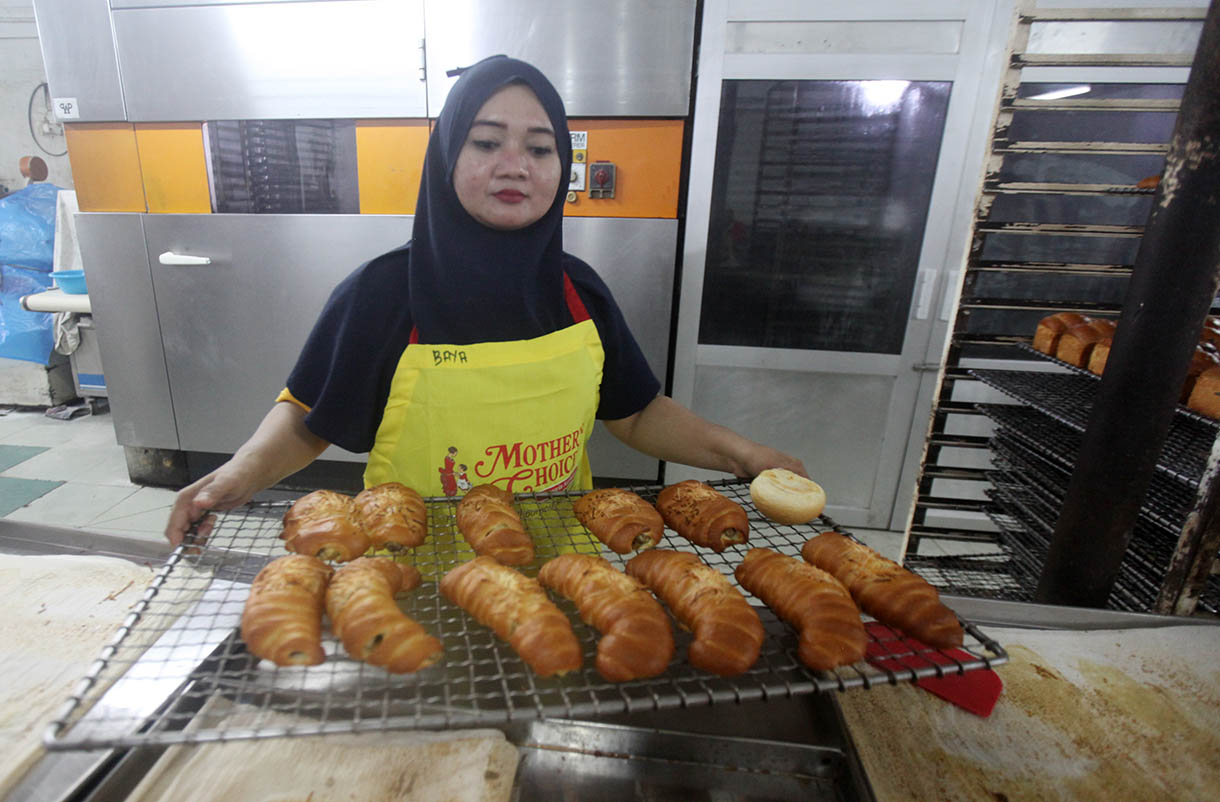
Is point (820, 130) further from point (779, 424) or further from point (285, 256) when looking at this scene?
point (285, 256)

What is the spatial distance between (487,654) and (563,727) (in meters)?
0.20

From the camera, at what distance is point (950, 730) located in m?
1.20

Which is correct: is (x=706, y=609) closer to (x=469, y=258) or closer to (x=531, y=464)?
(x=531, y=464)

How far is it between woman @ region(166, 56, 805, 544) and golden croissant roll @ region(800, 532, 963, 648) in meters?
0.39

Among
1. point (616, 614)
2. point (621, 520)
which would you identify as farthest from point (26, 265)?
point (616, 614)

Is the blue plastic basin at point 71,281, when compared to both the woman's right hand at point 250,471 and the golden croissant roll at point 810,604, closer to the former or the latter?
the woman's right hand at point 250,471

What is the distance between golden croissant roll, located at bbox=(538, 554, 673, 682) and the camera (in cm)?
104

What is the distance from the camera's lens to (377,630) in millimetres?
1032

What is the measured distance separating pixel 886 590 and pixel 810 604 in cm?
20

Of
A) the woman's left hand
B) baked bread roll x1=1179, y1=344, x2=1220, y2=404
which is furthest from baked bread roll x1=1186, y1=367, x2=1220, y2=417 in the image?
the woman's left hand

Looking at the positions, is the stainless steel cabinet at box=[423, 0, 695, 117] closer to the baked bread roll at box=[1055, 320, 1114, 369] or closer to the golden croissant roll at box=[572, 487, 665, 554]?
the baked bread roll at box=[1055, 320, 1114, 369]

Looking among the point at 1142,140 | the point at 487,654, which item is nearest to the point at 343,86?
the point at 487,654

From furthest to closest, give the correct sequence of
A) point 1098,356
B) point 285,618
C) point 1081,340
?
1. point 1081,340
2. point 1098,356
3. point 285,618

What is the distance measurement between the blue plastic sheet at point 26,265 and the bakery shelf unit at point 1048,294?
7.91 meters
